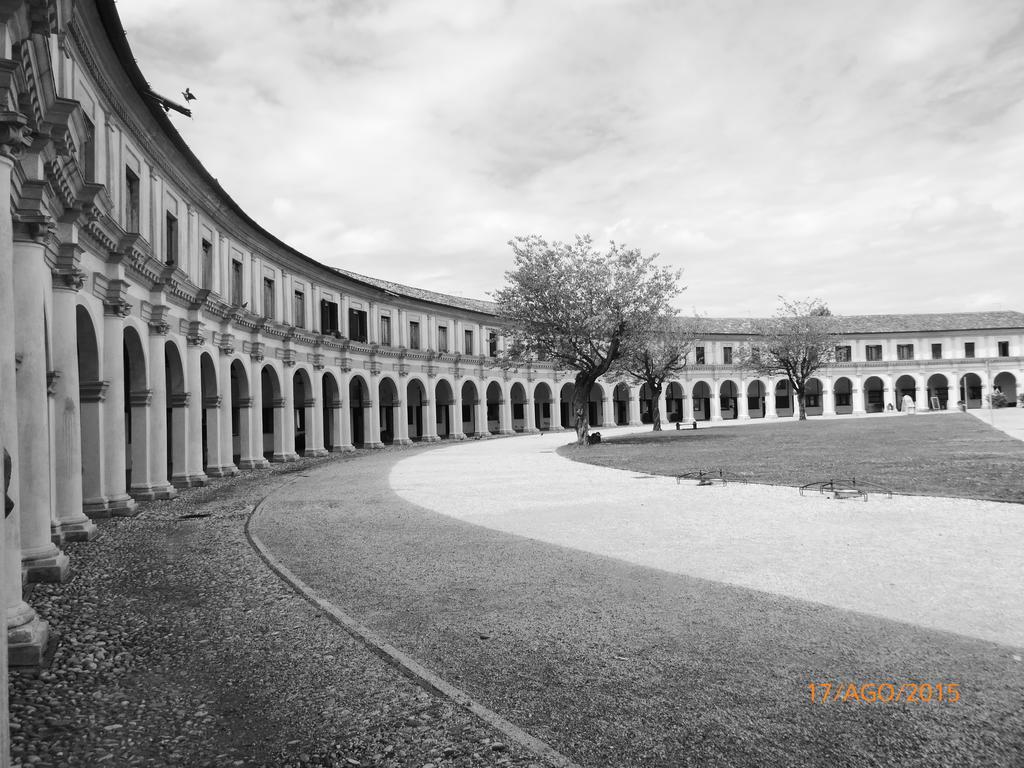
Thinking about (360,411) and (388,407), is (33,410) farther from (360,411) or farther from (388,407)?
(388,407)

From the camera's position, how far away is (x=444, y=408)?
144 ft

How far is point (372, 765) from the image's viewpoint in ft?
11.0

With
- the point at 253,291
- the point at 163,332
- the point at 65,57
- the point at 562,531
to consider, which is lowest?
the point at 562,531

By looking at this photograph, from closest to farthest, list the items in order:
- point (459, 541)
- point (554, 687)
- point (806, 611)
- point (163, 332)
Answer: point (554, 687), point (806, 611), point (459, 541), point (163, 332)

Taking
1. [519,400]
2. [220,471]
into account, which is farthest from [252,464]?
[519,400]

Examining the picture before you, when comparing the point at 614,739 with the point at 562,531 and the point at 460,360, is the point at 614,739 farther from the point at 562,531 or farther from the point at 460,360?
the point at 460,360

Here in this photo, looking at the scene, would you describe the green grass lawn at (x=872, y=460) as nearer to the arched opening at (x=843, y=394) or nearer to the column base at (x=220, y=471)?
the column base at (x=220, y=471)

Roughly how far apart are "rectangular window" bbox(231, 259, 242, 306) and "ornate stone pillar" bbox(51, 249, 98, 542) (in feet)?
41.1

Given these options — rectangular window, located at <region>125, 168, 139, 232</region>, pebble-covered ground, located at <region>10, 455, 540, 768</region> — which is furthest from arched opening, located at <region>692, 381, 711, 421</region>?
pebble-covered ground, located at <region>10, 455, 540, 768</region>

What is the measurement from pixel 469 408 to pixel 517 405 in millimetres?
5994

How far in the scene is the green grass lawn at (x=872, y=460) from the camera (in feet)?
39.4

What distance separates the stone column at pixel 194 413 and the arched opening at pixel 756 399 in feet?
178

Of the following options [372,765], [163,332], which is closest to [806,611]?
[372,765]

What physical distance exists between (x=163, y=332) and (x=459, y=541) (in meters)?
10.1
